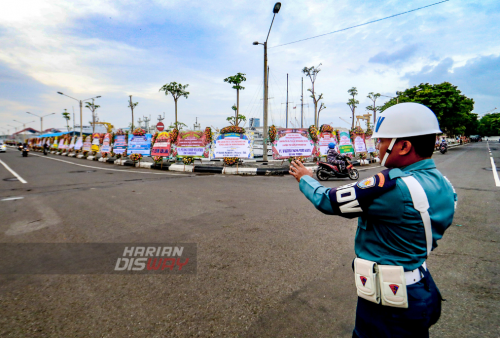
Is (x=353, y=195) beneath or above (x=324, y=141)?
beneath

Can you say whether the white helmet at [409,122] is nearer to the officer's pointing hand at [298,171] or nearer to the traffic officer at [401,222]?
the traffic officer at [401,222]

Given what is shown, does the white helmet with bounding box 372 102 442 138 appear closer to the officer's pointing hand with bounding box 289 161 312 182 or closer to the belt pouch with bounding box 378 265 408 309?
the officer's pointing hand with bounding box 289 161 312 182

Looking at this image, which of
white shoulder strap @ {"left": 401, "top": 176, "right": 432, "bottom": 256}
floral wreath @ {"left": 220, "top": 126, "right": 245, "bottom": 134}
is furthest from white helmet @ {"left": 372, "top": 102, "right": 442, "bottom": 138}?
floral wreath @ {"left": 220, "top": 126, "right": 245, "bottom": 134}

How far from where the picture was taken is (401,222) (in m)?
1.27

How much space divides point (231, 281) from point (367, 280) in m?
1.98

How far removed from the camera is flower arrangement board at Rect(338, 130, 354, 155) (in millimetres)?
17625

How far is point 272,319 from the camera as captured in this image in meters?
2.42

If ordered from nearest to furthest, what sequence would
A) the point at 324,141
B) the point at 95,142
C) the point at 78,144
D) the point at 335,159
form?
the point at 335,159, the point at 324,141, the point at 95,142, the point at 78,144

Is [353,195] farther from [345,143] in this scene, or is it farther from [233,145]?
[345,143]

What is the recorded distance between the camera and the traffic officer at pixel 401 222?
1.26 meters

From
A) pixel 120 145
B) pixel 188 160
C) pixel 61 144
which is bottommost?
pixel 188 160

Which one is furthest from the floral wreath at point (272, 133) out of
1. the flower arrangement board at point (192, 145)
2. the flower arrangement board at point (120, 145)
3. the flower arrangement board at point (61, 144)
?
the flower arrangement board at point (61, 144)

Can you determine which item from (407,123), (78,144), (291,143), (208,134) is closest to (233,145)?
(208,134)

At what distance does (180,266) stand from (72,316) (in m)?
1.22
